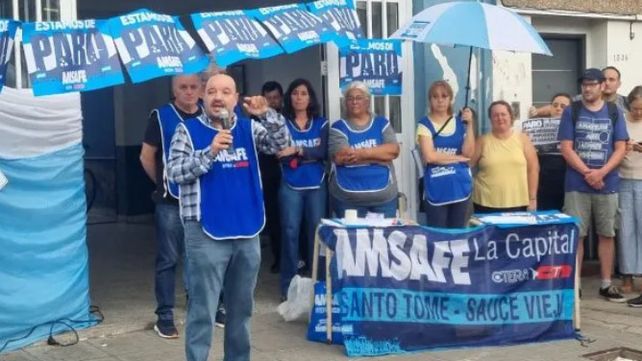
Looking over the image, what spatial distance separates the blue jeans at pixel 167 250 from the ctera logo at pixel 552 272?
2.61 m

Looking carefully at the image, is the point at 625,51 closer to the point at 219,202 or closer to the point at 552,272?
the point at 552,272

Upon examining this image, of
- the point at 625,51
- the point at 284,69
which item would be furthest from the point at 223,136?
the point at 284,69

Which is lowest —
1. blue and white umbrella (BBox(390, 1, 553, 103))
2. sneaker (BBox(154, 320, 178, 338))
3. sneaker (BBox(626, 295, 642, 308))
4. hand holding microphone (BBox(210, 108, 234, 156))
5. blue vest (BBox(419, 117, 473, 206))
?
sneaker (BBox(626, 295, 642, 308))

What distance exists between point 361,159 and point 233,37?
4.89 feet

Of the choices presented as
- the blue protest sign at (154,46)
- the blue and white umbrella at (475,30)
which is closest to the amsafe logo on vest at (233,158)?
the blue protest sign at (154,46)

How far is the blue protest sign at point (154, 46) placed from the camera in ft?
19.3

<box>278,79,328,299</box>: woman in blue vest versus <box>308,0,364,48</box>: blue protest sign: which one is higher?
<box>308,0,364,48</box>: blue protest sign

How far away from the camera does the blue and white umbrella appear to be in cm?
702

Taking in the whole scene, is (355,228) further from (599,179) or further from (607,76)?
(607,76)

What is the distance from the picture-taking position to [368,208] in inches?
284

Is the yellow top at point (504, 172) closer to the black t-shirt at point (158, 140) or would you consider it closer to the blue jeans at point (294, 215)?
the blue jeans at point (294, 215)

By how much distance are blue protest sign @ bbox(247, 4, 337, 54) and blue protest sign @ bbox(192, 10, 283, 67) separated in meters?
0.09

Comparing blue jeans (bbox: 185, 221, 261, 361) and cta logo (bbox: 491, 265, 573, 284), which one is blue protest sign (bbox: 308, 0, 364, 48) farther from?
blue jeans (bbox: 185, 221, 261, 361)

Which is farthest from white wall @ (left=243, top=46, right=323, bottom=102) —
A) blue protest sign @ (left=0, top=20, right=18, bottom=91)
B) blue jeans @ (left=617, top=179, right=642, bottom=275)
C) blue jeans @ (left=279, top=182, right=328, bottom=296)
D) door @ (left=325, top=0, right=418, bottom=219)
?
blue protest sign @ (left=0, top=20, right=18, bottom=91)
